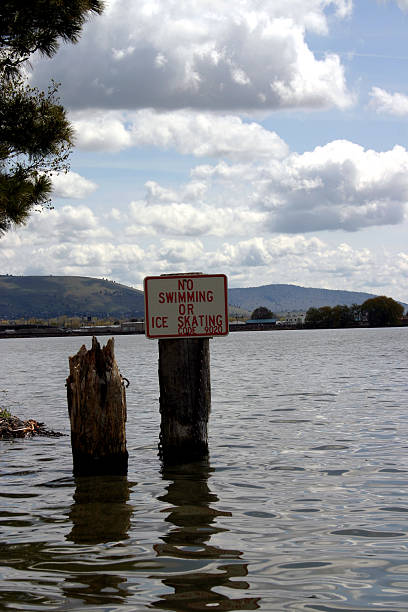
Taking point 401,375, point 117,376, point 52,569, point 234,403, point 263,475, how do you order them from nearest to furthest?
1. point 52,569
2. point 117,376
3. point 263,475
4. point 234,403
5. point 401,375

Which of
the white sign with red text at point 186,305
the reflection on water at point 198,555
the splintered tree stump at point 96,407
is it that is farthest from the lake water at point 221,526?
the white sign with red text at point 186,305

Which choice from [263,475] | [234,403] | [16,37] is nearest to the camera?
[263,475]

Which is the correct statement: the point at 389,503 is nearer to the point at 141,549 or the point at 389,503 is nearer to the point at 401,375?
the point at 141,549

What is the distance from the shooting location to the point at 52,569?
6.58m

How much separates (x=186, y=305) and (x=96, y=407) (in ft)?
6.41

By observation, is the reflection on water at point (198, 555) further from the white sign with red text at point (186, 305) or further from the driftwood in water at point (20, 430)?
the driftwood in water at point (20, 430)

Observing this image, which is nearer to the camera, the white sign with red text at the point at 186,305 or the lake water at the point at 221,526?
the lake water at the point at 221,526

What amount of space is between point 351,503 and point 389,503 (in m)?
0.45

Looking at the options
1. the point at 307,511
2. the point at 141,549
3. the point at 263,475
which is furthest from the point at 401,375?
the point at 141,549

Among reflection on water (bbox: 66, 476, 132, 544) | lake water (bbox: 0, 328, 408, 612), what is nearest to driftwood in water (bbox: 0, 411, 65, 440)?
lake water (bbox: 0, 328, 408, 612)

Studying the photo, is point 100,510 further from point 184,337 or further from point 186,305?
point 186,305

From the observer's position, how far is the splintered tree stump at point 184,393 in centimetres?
1070

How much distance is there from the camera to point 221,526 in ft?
26.6

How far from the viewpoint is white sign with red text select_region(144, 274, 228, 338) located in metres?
10.7
